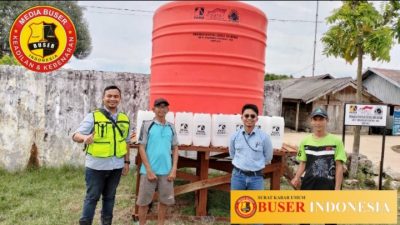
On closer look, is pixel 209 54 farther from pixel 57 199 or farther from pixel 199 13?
pixel 57 199

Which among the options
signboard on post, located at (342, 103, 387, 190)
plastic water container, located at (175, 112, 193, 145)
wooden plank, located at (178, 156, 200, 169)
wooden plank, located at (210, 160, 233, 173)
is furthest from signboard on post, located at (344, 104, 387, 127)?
plastic water container, located at (175, 112, 193, 145)

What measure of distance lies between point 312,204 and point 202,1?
2247 mm

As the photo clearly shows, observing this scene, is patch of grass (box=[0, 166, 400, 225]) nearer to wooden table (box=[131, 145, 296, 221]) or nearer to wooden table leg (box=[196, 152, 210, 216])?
wooden table leg (box=[196, 152, 210, 216])

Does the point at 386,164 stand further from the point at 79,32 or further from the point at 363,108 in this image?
the point at 79,32

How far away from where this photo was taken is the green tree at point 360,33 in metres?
6.78

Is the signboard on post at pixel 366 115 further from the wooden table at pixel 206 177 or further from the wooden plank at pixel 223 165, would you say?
the wooden table at pixel 206 177

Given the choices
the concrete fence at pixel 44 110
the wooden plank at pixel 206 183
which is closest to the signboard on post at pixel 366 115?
the wooden plank at pixel 206 183

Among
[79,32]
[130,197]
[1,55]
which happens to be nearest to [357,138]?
[130,197]

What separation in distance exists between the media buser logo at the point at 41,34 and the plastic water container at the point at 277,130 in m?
3.55

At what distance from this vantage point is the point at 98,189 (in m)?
3.50

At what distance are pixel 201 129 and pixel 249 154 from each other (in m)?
0.76

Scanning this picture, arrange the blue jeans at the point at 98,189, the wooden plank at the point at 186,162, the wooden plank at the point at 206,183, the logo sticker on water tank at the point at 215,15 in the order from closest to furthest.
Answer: the blue jeans at the point at 98,189, the logo sticker on water tank at the point at 215,15, the wooden plank at the point at 206,183, the wooden plank at the point at 186,162

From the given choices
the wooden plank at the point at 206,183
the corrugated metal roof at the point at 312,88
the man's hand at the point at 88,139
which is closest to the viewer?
the man's hand at the point at 88,139

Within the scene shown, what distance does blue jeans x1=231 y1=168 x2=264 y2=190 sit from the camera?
132 inches
